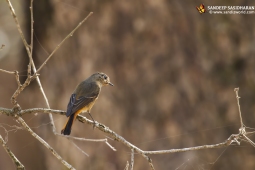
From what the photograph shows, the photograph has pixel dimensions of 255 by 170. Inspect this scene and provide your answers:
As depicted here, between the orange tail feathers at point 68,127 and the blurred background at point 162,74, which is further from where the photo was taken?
the blurred background at point 162,74

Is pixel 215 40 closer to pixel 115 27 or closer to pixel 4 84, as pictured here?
pixel 115 27

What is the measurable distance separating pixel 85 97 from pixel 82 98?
40mm

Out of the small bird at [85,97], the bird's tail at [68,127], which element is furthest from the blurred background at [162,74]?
the bird's tail at [68,127]

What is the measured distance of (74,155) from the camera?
5648 millimetres

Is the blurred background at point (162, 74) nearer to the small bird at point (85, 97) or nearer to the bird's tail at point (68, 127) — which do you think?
the small bird at point (85, 97)

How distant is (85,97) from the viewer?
3.82m

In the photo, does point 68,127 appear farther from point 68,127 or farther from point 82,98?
point 82,98

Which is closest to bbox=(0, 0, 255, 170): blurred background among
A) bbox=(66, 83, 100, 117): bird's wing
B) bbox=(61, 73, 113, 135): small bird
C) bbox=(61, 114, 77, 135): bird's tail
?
bbox=(61, 73, 113, 135): small bird

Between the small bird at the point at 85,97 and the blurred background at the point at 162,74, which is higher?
the blurred background at the point at 162,74

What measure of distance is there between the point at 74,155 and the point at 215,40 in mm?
2182

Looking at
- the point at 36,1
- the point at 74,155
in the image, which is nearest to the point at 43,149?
the point at 74,155

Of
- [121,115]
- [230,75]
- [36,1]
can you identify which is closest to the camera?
[230,75]

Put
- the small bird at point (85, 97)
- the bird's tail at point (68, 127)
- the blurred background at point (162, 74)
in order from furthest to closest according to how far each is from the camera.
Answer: the blurred background at point (162, 74), the small bird at point (85, 97), the bird's tail at point (68, 127)

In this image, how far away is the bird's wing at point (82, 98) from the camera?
3454 millimetres
